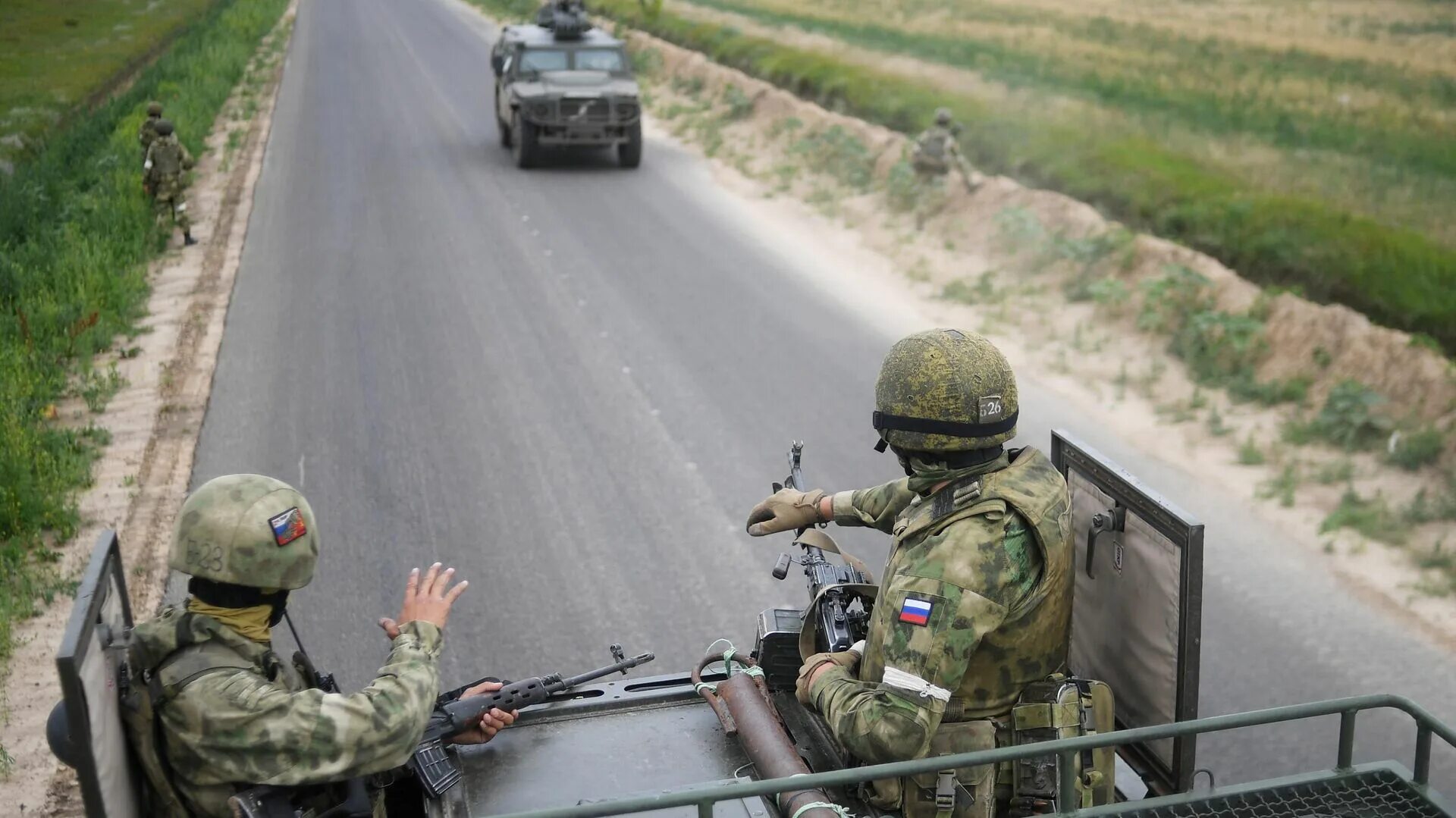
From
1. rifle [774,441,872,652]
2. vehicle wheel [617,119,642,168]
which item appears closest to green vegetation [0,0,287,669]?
rifle [774,441,872,652]

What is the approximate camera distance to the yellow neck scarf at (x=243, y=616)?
124 inches

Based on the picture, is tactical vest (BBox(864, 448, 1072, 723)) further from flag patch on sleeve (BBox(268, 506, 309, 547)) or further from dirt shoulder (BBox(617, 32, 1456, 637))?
dirt shoulder (BBox(617, 32, 1456, 637))

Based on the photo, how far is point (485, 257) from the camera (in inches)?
515

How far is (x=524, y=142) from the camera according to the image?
55.9 ft

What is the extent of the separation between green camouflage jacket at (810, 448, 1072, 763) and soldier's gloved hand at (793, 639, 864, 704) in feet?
0.20

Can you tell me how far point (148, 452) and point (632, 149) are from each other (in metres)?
9.96

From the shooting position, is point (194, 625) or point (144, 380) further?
point (144, 380)

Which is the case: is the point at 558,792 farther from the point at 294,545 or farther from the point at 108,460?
the point at 108,460

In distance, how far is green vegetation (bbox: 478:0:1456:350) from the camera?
400 inches

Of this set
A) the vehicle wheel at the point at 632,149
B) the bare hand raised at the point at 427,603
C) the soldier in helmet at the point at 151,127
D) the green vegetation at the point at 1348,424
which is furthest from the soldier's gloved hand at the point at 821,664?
the vehicle wheel at the point at 632,149

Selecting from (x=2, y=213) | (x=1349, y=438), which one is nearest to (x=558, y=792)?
(x=1349, y=438)

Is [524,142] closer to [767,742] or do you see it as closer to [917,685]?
[767,742]

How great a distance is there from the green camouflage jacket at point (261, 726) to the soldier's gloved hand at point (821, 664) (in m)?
0.94

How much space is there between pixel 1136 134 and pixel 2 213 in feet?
40.7
